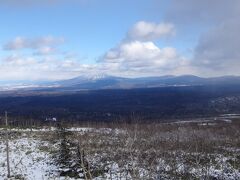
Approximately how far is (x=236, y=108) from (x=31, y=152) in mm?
177064

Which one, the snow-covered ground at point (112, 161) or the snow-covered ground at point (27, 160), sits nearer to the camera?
the snow-covered ground at point (112, 161)

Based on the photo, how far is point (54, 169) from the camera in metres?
31.9

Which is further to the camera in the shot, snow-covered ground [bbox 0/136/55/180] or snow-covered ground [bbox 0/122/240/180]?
snow-covered ground [bbox 0/136/55/180]

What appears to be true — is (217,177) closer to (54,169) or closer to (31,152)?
(54,169)

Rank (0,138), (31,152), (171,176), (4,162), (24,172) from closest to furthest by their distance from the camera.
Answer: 1. (171,176)
2. (24,172)
3. (4,162)
4. (31,152)
5. (0,138)

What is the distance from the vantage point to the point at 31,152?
38094mm

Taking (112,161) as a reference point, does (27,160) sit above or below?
below

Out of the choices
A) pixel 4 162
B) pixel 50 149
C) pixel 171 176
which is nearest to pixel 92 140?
pixel 50 149

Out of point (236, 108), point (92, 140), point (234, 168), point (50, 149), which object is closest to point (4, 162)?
point (50, 149)

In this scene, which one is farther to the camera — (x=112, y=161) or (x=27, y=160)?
(x=27, y=160)

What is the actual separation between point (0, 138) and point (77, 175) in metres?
18.3

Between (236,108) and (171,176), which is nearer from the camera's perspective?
(171,176)

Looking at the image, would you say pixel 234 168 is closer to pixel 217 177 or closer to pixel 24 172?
pixel 217 177

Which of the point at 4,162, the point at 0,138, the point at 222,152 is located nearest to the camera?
the point at 4,162
